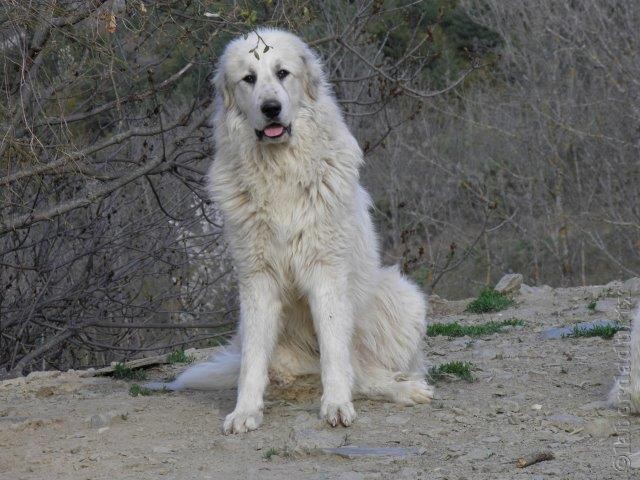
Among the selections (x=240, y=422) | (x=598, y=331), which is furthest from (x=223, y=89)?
(x=598, y=331)

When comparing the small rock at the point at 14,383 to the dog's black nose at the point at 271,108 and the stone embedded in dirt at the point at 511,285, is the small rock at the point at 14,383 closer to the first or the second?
the dog's black nose at the point at 271,108

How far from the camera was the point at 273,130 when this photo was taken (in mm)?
5434

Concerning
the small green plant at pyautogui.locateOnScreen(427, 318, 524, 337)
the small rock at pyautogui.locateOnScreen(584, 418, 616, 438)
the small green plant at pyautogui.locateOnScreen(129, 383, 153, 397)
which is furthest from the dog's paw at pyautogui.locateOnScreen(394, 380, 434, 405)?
the small green plant at pyautogui.locateOnScreen(427, 318, 524, 337)

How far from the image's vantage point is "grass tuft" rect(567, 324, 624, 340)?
23.8 ft

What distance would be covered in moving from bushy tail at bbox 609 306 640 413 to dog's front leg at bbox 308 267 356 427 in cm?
144

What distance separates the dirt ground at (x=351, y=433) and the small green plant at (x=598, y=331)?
1.15ft

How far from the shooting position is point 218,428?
5383 millimetres

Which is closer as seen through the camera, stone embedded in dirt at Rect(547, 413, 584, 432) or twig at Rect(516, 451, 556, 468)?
twig at Rect(516, 451, 556, 468)

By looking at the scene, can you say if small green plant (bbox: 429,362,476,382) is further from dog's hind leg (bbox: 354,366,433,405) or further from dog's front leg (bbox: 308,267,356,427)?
dog's front leg (bbox: 308,267,356,427)

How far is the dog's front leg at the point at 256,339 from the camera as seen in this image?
17.5 ft

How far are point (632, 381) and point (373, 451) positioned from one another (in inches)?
54.4

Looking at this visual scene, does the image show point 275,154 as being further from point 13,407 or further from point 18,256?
point 18,256

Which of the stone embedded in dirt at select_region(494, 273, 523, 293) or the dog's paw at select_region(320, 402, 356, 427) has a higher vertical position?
the dog's paw at select_region(320, 402, 356, 427)

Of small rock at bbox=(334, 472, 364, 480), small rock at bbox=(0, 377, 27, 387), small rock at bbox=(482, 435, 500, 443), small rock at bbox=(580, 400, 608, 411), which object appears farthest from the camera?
small rock at bbox=(0, 377, 27, 387)
